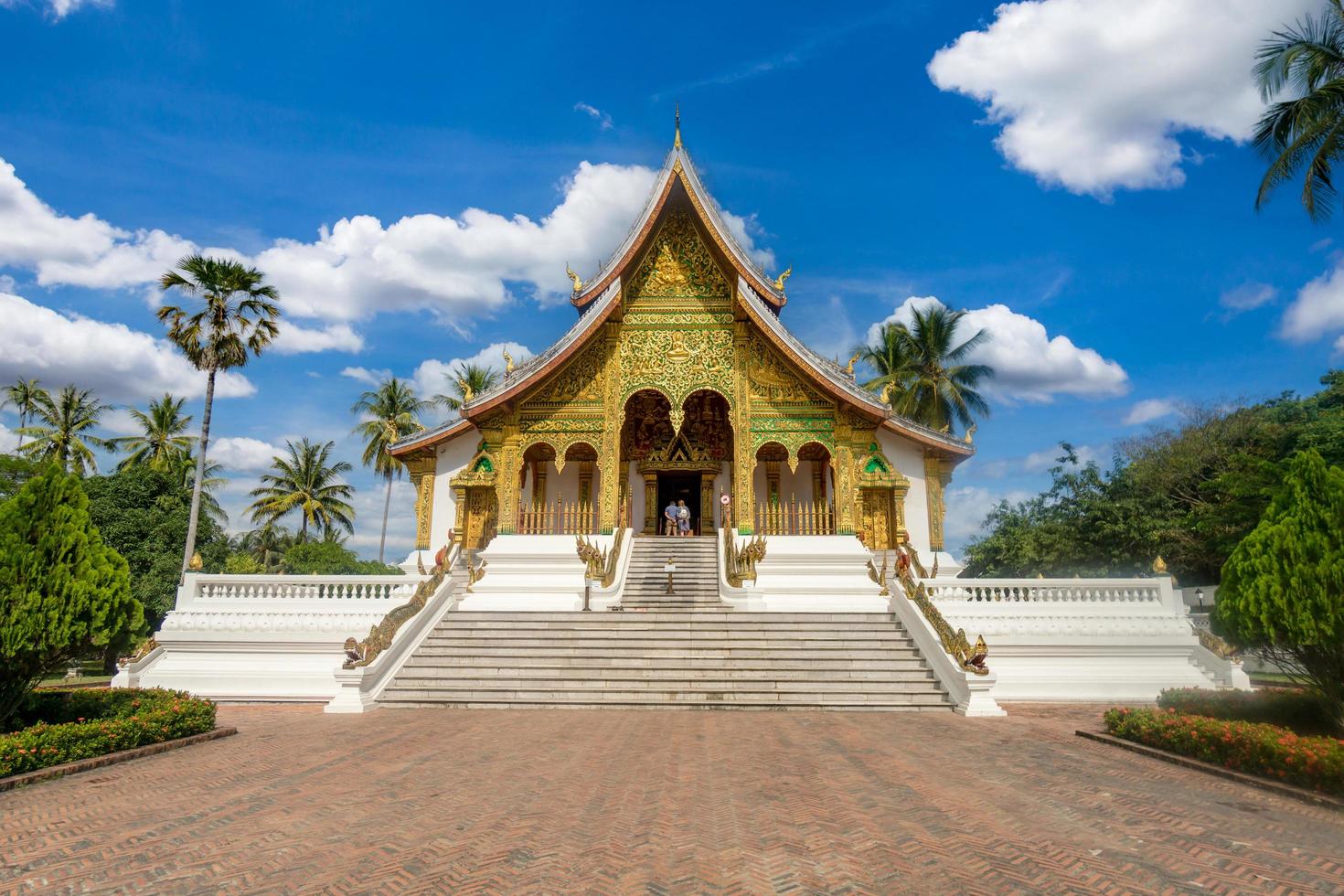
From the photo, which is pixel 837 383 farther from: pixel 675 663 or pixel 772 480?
pixel 675 663

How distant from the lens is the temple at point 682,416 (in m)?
18.4

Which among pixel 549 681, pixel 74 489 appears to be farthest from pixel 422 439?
pixel 74 489

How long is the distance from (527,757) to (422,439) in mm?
14184

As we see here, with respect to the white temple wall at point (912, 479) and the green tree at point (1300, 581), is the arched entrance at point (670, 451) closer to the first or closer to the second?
the white temple wall at point (912, 479)

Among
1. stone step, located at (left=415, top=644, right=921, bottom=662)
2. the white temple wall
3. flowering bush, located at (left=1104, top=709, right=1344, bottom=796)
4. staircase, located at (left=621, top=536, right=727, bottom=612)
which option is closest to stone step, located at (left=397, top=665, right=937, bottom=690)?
stone step, located at (left=415, top=644, right=921, bottom=662)

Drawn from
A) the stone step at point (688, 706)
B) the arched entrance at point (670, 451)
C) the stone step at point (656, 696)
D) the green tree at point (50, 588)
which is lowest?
the stone step at point (688, 706)

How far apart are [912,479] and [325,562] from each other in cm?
2070

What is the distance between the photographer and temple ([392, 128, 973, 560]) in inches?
723

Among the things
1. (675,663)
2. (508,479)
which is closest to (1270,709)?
(675,663)

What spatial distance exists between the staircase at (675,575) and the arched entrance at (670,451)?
2.98 meters

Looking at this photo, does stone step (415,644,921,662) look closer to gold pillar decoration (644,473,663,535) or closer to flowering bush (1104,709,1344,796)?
flowering bush (1104,709,1344,796)

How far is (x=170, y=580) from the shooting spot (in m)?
21.3

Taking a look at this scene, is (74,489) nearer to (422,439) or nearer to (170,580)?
(422,439)

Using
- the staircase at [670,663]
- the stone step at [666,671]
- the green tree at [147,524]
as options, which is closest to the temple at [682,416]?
the staircase at [670,663]
